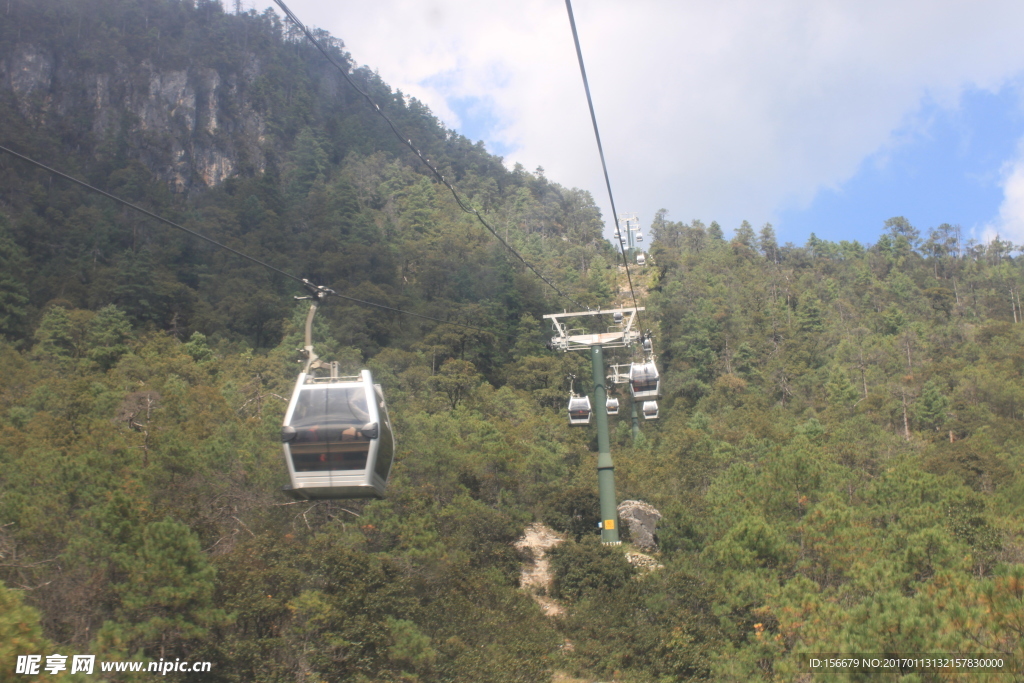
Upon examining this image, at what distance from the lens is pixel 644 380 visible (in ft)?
72.3

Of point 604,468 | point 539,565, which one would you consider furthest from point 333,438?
point 539,565

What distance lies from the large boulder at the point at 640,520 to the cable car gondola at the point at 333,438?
74.9 feet

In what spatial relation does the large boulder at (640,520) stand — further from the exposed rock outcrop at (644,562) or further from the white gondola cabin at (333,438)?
the white gondola cabin at (333,438)

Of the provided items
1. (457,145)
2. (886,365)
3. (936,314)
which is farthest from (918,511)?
(457,145)

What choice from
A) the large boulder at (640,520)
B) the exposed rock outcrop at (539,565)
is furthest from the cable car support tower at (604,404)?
the large boulder at (640,520)

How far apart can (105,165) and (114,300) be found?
35.6m

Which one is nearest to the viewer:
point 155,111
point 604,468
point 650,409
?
point 604,468

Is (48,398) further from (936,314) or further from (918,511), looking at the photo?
(936,314)

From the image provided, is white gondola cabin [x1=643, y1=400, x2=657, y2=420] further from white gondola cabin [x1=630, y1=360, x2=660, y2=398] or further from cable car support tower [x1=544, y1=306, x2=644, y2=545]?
white gondola cabin [x1=630, y1=360, x2=660, y2=398]

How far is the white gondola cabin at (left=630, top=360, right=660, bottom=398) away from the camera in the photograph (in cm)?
2198

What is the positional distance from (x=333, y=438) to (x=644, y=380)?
13716 millimetres

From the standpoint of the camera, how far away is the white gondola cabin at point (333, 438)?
9578mm

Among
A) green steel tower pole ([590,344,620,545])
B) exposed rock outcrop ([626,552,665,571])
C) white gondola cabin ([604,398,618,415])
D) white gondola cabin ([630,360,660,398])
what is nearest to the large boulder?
exposed rock outcrop ([626,552,665,571])

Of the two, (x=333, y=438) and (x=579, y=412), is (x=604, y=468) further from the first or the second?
(x=333, y=438)
